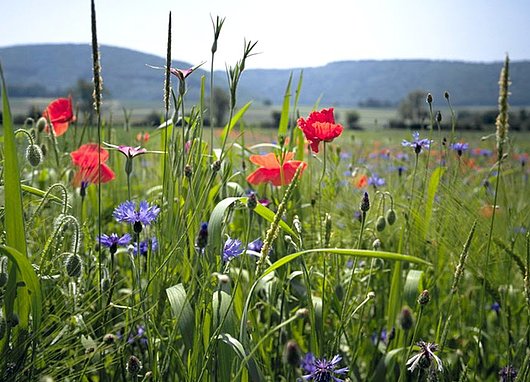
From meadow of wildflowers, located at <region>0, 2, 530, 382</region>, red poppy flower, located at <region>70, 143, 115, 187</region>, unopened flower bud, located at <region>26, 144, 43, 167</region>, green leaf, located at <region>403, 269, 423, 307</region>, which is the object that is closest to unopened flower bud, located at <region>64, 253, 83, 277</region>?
meadow of wildflowers, located at <region>0, 2, 530, 382</region>

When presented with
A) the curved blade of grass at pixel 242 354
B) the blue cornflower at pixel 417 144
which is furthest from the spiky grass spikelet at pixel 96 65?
the blue cornflower at pixel 417 144

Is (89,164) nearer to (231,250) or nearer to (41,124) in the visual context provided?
(41,124)

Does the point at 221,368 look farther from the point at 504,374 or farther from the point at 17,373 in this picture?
the point at 504,374

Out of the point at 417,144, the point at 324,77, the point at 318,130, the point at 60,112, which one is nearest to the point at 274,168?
the point at 318,130

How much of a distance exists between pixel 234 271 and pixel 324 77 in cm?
15009

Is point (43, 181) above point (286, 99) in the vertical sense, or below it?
below

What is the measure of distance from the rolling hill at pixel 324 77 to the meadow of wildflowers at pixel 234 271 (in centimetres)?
12302

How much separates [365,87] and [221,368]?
14794cm

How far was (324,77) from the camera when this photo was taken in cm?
14788

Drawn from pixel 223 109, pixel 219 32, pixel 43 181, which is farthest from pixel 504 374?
pixel 223 109

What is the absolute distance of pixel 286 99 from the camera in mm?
1550

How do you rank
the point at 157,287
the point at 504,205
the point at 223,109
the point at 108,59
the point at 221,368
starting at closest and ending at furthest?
1. the point at 221,368
2. the point at 157,287
3. the point at 504,205
4. the point at 223,109
5. the point at 108,59

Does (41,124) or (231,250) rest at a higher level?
(41,124)

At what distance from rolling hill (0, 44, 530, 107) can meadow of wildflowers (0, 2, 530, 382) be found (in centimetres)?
12302
